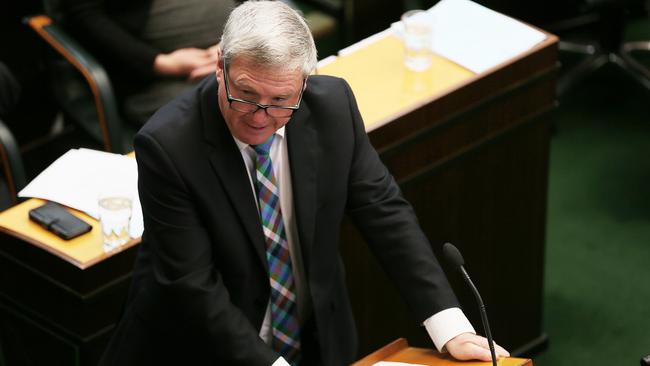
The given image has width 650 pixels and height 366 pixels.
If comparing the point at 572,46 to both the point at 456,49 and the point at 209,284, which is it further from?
the point at 209,284

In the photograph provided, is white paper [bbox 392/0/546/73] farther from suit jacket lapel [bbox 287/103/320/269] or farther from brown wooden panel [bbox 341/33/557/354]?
suit jacket lapel [bbox 287/103/320/269]

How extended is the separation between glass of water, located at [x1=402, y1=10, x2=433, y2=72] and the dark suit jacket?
87 cm

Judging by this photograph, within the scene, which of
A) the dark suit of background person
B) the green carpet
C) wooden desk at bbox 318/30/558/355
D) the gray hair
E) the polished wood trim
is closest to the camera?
the gray hair

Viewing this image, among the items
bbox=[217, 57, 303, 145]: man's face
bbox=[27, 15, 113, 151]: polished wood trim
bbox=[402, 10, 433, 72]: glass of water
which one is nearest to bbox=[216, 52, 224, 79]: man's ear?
bbox=[217, 57, 303, 145]: man's face

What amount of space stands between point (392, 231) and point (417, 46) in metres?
1.01

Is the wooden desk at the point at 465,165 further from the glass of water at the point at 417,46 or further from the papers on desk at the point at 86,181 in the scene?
the papers on desk at the point at 86,181

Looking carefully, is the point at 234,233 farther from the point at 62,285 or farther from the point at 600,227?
the point at 600,227

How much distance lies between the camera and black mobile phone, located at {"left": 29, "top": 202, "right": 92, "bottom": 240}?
8.93ft

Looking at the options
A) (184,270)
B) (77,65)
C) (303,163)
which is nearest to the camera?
(184,270)

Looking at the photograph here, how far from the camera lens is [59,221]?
2.74 m

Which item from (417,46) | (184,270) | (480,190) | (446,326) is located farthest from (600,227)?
(184,270)

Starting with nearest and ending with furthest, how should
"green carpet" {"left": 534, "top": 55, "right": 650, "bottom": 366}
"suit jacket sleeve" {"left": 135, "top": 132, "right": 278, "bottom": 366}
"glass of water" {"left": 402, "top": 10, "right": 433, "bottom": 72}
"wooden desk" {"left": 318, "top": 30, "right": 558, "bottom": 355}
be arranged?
"suit jacket sleeve" {"left": 135, "top": 132, "right": 278, "bottom": 366} < "wooden desk" {"left": 318, "top": 30, "right": 558, "bottom": 355} < "glass of water" {"left": 402, "top": 10, "right": 433, "bottom": 72} < "green carpet" {"left": 534, "top": 55, "right": 650, "bottom": 366}

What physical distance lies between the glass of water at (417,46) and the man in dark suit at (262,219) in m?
0.87

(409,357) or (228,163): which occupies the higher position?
(228,163)
